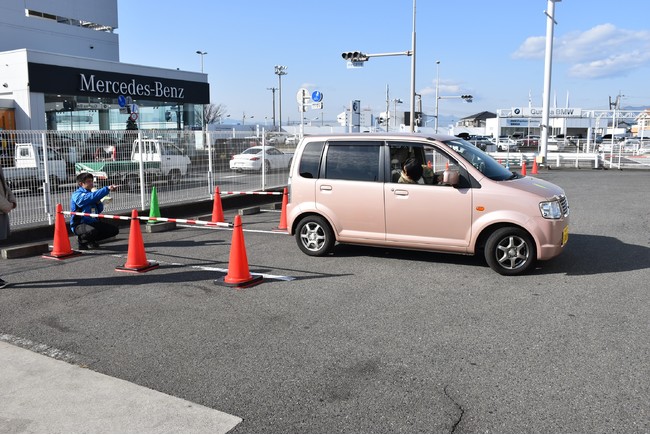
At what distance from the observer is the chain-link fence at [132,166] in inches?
392

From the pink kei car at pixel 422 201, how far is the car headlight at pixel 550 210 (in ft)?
0.04

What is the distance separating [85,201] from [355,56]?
874 inches

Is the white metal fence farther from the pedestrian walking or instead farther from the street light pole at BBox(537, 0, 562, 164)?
the street light pole at BBox(537, 0, 562, 164)

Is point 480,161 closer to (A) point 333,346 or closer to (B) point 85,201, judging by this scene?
(A) point 333,346

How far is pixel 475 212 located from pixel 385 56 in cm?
2289

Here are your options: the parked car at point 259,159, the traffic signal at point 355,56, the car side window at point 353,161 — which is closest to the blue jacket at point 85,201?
the car side window at point 353,161

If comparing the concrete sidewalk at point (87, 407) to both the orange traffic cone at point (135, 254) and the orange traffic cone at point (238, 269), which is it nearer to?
the orange traffic cone at point (238, 269)

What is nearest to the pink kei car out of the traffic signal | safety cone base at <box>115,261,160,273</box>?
safety cone base at <box>115,261,160,273</box>

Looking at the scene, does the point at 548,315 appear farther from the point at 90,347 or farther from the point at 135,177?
the point at 135,177

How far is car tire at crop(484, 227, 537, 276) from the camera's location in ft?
22.9

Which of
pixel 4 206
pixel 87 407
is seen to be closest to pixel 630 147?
pixel 4 206

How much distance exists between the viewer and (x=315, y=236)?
27.3 ft

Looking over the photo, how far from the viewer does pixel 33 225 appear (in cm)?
1009

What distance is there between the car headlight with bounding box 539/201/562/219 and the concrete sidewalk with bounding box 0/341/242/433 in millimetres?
4845
